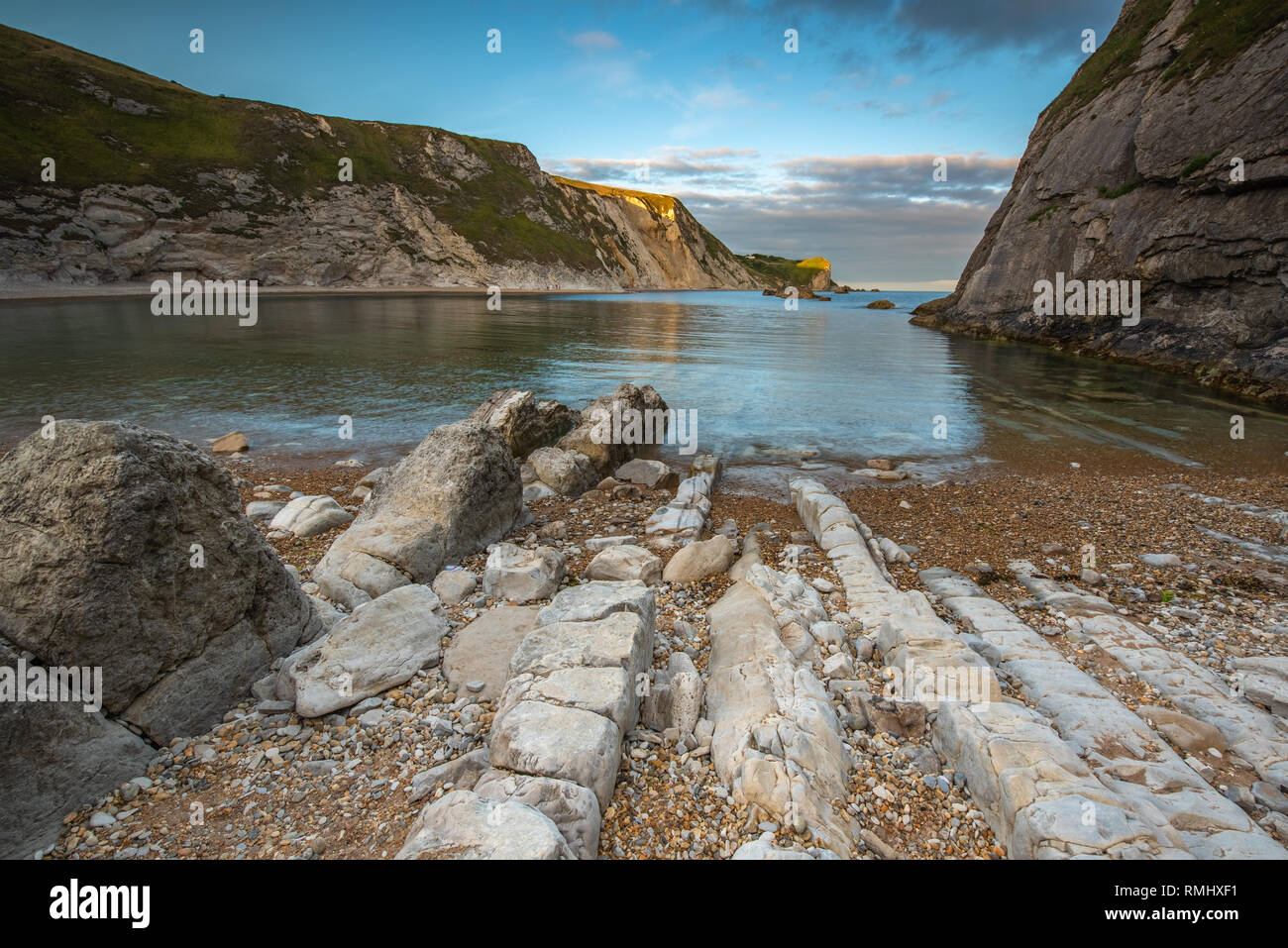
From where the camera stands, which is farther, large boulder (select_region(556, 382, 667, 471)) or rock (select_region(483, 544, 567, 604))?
large boulder (select_region(556, 382, 667, 471))

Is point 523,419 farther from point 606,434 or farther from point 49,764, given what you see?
point 49,764

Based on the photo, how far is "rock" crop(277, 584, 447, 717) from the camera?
5.14 meters

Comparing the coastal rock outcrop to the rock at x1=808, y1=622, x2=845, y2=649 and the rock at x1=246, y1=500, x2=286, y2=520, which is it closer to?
the rock at x1=246, y1=500, x2=286, y2=520

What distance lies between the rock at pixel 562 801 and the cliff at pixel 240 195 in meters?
81.7

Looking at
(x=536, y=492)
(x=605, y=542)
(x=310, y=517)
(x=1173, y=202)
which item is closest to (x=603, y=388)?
(x=536, y=492)

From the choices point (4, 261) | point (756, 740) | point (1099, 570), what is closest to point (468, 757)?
point (756, 740)

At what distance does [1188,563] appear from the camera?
358 inches

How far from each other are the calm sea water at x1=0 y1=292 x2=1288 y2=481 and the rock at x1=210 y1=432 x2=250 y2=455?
0.35m

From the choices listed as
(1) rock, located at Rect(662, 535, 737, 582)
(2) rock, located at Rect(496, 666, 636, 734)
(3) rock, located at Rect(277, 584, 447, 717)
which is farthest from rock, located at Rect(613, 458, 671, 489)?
(2) rock, located at Rect(496, 666, 636, 734)

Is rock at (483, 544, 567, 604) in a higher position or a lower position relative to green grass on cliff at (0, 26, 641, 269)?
lower

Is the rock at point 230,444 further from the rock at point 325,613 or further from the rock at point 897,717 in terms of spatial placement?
the rock at point 897,717

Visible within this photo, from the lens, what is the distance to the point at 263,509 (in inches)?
400

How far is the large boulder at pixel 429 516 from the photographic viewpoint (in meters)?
7.29

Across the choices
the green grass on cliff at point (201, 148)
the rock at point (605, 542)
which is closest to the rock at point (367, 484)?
the rock at point (605, 542)
